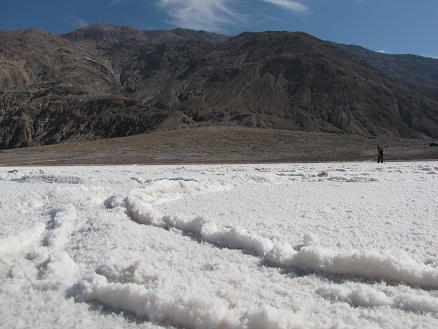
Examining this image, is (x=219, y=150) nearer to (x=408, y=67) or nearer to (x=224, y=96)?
(x=224, y=96)

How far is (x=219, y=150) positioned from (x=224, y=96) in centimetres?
4603

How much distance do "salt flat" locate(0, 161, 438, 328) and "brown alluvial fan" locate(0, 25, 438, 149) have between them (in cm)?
5048

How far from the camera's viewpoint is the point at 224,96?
81.5m

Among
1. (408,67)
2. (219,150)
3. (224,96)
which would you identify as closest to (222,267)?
(219,150)

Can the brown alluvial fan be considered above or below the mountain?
below

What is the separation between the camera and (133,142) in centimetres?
4188

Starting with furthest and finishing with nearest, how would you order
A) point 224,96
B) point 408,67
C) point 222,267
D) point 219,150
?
point 408,67 → point 224,96 → point 219,150 → point 222,267

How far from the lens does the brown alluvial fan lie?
64.1 m

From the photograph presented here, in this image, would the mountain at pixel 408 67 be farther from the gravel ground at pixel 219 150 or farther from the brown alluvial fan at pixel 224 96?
the gravel ground at pixel 219 150

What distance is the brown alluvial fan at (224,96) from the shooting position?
210 feet

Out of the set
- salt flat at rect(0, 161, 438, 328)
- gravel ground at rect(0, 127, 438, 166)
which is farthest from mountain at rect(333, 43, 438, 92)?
salt flat at rect(0, 161, 438, 328)

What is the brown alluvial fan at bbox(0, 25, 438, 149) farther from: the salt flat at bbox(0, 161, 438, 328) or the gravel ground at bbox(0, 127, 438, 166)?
the salt flat at bbox(0, 161, 438, 328)

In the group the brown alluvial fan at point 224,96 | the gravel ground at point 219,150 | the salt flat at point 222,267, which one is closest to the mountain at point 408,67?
the brown alluvial fan at point 224,96

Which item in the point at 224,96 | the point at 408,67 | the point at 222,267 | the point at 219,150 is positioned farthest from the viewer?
the point at 408,67
